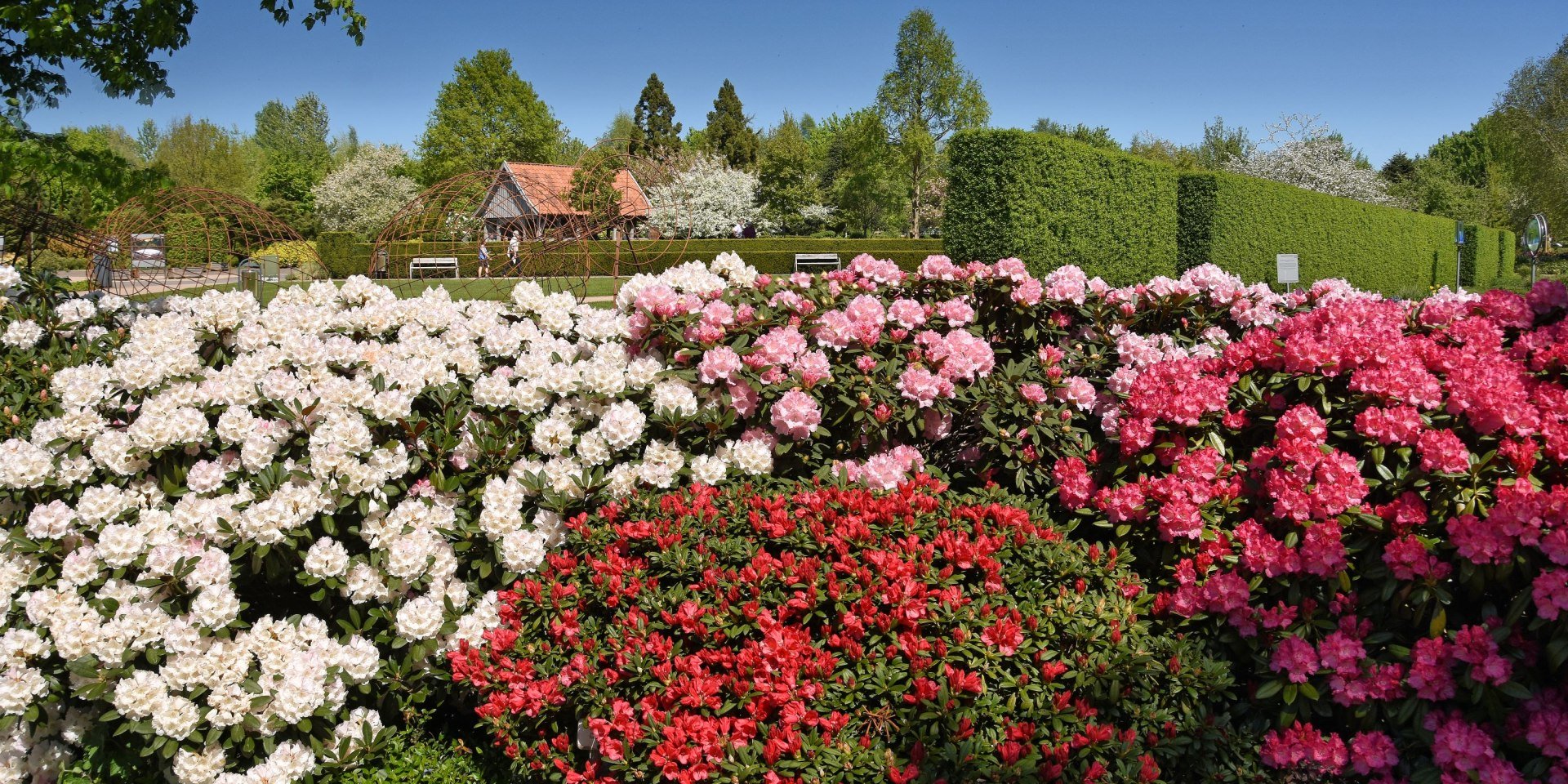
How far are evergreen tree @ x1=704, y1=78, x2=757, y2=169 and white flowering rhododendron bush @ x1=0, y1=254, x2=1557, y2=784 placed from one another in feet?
173

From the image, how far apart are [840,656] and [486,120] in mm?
40031

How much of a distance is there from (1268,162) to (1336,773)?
38801mm

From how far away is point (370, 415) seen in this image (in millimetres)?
3170

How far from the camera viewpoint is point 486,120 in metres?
38.2

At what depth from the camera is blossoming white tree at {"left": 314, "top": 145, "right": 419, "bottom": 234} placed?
44.1 meters

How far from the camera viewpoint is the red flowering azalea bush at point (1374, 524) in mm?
2121

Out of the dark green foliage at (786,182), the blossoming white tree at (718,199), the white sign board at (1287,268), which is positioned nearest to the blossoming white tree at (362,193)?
the blossoming white tree at (718,199)

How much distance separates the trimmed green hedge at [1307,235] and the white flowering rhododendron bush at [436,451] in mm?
13970

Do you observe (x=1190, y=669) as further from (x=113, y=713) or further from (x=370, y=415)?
(x=113, y=713)

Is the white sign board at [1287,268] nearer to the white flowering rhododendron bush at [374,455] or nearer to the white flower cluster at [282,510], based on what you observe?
the white flowering rhododendron bush at [374,455]

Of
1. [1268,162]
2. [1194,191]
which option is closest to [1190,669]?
[1194,191]

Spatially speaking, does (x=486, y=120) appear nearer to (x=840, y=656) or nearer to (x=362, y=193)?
(x=362, y=193)

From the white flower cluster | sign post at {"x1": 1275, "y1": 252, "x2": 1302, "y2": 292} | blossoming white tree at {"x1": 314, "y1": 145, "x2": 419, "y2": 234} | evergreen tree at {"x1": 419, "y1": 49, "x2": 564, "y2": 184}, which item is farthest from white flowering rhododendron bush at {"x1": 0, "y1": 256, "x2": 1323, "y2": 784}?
blossoming white tree at {"x1": 314, "y1": 145, "x2": 419, "y2": 234}

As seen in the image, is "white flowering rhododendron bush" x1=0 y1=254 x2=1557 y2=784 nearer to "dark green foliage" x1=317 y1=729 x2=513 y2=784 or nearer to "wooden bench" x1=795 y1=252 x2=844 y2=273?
"dark green foliage" x1=317 y1=729 x2=513 y2=784
